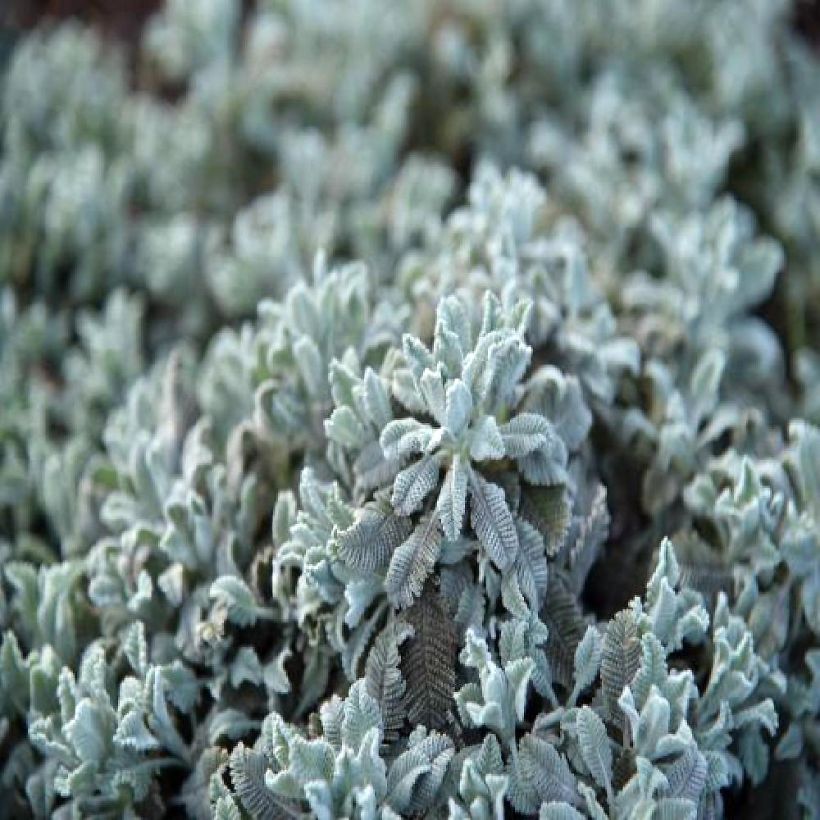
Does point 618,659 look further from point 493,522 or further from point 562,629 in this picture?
point 493,522

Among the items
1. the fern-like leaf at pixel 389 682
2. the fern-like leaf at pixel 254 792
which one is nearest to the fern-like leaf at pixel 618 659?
the fern-like leaf at pixel 389 682

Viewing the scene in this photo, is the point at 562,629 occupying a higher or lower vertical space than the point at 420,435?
lower

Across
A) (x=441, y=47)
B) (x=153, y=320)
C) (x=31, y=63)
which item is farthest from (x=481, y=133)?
(x=31, y=63)

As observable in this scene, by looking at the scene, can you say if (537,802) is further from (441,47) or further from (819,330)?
(441,47)

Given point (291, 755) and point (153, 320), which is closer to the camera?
point (291, 755)

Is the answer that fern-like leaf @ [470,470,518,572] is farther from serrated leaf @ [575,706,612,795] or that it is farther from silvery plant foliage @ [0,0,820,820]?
serrated leaf @ [575,706,612,795]

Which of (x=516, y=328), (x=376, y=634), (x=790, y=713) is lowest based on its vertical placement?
(x=790, y=713)

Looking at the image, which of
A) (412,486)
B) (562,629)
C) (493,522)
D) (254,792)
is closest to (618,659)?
(562,629)

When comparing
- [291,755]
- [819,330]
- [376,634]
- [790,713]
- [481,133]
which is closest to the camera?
[291,755]

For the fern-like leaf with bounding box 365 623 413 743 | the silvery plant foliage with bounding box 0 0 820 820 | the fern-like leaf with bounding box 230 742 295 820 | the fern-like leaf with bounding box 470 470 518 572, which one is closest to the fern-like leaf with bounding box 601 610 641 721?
the silvery plant foliage with bounding box 0 0 820 820
